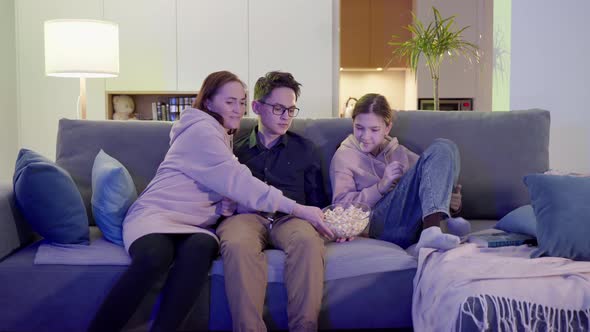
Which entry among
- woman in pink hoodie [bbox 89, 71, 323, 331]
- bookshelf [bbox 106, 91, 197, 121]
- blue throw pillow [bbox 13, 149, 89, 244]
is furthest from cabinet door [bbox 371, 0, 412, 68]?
blue throw pillow [bbox 13, 149, 89, 244]

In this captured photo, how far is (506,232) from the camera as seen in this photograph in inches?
86.8

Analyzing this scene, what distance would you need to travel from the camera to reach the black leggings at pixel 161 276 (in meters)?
1.77

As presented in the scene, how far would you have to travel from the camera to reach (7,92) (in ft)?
15.9

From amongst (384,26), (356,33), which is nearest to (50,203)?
(356,33)

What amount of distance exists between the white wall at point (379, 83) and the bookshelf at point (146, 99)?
7.67 ft

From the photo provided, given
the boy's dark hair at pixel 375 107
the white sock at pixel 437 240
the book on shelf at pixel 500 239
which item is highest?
the boy's dark hair at pixel 375 107

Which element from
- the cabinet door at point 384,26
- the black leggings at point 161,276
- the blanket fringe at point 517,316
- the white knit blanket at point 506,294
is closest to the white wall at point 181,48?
the cabinet door at point 384,26

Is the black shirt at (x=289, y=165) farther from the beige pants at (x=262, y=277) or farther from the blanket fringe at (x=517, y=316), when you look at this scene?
the blanket fringe at (x=517, y=316)

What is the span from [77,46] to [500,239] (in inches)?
104

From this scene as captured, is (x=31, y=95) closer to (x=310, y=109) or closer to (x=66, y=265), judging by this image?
(x=310, y=109)

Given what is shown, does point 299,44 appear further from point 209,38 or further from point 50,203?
point 50,203

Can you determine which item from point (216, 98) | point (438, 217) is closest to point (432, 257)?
point (438, 217)

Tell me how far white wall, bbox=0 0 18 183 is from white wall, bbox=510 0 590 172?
3730 millimetres

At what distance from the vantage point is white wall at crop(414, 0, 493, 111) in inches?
249
